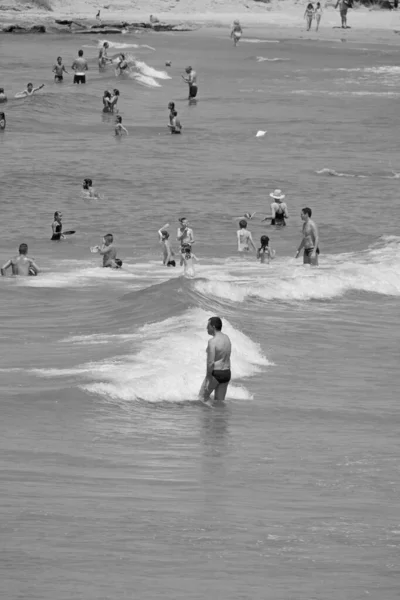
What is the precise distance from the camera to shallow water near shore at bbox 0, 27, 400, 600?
1080 centimetres

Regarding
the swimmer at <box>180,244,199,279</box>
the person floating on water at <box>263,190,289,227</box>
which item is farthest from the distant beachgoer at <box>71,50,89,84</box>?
the swimmer at <box>180,244,199,279</box>

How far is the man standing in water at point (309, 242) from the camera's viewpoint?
24880 millimetres

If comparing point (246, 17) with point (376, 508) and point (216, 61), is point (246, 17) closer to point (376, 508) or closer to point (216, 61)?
point (216, 61)

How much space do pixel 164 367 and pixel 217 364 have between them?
5.82 feet

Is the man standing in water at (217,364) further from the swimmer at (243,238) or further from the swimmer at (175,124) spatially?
the swimmer at (175,124)

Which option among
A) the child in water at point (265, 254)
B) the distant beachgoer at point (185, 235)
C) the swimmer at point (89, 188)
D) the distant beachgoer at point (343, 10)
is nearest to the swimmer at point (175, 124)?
the swimmer at point (89, 188)

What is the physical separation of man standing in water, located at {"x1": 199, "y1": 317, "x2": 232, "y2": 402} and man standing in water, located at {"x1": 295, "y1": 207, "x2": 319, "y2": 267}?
858 cm

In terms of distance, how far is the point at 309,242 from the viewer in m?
25.8

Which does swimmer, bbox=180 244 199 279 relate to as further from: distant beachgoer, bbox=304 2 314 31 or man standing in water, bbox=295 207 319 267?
distant beachgoer, bbox=304 2 314 31

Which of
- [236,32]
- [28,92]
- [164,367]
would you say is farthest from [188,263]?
[236,32]

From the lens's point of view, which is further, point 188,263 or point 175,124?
point 175,124

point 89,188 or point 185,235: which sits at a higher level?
point 185,235

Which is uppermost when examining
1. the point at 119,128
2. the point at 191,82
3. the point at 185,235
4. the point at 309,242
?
the point at 191,82

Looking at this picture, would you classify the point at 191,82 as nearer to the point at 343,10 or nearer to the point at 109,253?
the point at 109,253
